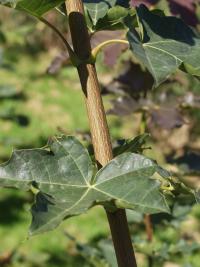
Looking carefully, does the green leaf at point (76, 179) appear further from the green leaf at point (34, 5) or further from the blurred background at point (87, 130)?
the green leaf at point (34, 5)

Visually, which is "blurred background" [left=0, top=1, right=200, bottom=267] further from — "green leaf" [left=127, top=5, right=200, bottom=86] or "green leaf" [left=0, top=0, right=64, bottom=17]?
"green leaf" [left=0, top=0, right=64, bottom=17]

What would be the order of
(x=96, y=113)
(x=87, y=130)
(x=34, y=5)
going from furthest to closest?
(x=87, y=130)
(x=96, y=113)
(x=34, y=5)

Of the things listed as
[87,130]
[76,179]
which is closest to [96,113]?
[76,179]

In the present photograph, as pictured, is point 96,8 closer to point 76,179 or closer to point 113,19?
point 113,19

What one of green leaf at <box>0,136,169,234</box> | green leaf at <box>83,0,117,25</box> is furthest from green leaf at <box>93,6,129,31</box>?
green leaf at <box>0,136,169,234</box>

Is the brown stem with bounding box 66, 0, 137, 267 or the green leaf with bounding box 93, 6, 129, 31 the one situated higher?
the green leaf with bounding box 93, 6, 129, 31

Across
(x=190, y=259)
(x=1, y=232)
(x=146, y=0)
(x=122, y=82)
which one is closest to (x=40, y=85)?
(x=1, y=232)

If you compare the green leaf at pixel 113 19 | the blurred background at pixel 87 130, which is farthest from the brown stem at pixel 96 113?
the blurred background at pixel 87 130
